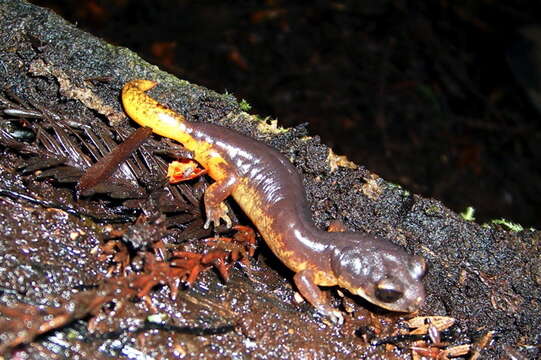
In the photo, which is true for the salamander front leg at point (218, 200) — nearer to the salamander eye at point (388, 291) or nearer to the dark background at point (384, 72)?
the salamander eye at point (388, 291)

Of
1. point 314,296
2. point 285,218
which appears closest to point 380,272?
point 314,296

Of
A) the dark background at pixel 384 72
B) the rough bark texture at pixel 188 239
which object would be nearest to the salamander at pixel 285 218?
the rough bark texture at pixel 188 239

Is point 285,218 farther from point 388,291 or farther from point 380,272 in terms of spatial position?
point 388,291

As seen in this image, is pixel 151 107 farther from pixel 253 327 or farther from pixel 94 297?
pixel 253 327

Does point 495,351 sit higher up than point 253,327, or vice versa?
point 253,327

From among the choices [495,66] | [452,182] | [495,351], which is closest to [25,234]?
[495,351]

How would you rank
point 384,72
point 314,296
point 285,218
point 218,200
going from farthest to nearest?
1. point 384,72
2. point 285,218
3. point 218,200
4. point 314,296
